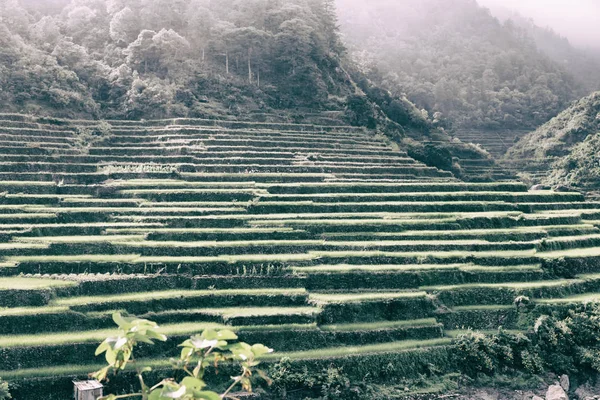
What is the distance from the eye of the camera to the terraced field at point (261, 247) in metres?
16.5

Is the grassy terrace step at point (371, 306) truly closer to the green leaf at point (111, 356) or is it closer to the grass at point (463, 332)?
the grass at point (463, 332)

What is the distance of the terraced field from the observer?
1650 cm

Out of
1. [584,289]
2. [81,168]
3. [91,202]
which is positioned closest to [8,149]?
[81,168]

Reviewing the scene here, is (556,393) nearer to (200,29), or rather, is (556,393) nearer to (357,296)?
(357,296)

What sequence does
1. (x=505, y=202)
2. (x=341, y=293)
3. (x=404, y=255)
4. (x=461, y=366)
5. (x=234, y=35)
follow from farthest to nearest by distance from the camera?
1. (x=234, y=35)
2. (x=505, y=202)
3. (x=404, y=255)
4. (x=341, y=293)
5. (x=461, y=366)

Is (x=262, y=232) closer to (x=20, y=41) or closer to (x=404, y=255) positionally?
(x=404, y=255)

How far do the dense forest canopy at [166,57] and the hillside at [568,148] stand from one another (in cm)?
1382

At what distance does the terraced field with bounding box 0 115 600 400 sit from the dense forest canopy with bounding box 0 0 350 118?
2022 millimetres

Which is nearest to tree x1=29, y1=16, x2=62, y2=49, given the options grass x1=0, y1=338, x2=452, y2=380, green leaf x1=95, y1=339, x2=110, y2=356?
grass x1=0, y1=338, x2=452, y2=380

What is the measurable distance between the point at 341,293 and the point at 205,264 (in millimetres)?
4165

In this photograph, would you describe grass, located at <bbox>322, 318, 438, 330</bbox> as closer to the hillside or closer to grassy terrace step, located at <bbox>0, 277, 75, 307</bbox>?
grassy terrace step, located at <bbox>0, 277, 75, 307</bbox>

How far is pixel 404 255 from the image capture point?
2005cm

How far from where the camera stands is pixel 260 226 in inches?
815

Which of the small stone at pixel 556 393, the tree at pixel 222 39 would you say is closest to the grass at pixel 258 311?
the small stone at pixel 556 393
